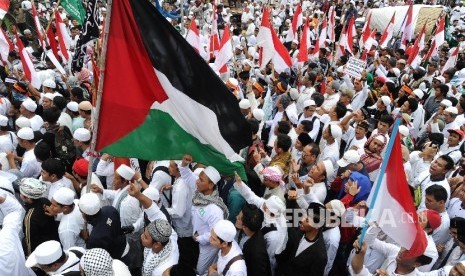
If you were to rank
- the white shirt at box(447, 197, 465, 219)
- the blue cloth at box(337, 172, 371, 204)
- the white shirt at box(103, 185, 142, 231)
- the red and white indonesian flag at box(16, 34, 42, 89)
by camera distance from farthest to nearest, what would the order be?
the red and white indonesian flag at box(16, 34, 42, 89), the white shirt at box(447, 197, 465, 219), the blue cloth at box(337, 172, 371, 204), the white shirt at box(103, 185, 142, 231)

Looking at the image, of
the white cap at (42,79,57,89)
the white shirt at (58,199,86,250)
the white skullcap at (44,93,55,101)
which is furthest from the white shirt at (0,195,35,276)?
the white cap at (42,79,57,89)

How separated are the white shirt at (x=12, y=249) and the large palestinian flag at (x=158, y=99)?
3.62ft

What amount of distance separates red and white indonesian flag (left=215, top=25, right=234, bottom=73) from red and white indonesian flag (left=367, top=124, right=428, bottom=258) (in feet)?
17.7

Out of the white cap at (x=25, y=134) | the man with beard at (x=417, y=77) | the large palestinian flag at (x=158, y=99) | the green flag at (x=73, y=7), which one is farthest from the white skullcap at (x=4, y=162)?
the man with beard at (x=417, y=77)

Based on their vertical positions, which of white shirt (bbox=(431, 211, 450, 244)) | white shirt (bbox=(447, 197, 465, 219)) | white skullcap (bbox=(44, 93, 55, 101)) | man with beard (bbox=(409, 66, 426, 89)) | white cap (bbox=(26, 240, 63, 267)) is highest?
white cap (bbox=(26, 240, 63, 267))

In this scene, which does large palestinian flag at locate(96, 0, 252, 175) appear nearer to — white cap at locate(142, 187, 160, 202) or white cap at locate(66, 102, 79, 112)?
white cap at locate(142, 187, 160, 202)

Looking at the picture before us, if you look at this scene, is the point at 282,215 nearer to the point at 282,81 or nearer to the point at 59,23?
the point at 282,81

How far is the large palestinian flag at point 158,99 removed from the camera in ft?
11.0

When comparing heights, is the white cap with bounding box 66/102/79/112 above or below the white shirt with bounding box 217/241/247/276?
above

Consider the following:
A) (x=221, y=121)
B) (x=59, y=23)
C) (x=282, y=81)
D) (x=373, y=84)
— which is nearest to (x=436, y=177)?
(x=221, y=121)

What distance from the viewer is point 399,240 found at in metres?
3.20

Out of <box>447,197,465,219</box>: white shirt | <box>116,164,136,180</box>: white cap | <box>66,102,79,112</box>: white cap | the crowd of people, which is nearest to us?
the crowd of people

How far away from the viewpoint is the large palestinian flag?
336 centimetres

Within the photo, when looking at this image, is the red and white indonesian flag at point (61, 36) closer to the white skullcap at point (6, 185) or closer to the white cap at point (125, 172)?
the white skullcap at point (6, 185)
